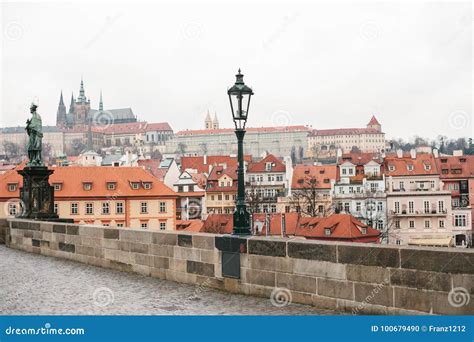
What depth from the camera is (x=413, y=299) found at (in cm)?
670

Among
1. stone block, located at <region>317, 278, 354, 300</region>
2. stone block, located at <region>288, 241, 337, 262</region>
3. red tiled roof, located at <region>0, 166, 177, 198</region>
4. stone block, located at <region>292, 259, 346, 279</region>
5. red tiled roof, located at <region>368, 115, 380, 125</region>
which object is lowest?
stone block, located at <region>317, 278, 354, 300</region>

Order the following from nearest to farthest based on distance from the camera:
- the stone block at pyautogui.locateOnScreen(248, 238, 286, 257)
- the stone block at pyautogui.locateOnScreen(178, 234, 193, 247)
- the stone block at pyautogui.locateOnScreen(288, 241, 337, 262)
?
the stone block at pyautogui.locateOnScreen(288, 241, 337, 262), the stone block at pyautogui.locateOnScreen(248, 238, 286, 257), the stone block at pyautogui.locateOnScreen(178, 234, 193, 247)

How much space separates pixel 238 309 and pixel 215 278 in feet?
4.95

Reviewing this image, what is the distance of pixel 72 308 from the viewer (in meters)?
8.12

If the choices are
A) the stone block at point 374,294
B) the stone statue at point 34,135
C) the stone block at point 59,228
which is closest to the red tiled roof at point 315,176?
the stone statue at point 34,135

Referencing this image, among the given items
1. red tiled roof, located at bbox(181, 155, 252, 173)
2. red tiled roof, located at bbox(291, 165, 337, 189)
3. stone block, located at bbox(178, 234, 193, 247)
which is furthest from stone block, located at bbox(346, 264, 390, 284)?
red tiled roof, located at bbox(181, 155, 252, 173)

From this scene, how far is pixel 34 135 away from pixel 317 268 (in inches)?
459

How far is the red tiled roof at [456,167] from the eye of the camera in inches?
2692

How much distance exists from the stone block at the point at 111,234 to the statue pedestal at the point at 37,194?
573 centimetres

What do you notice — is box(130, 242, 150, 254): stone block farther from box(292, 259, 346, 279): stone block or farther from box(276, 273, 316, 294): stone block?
box(292, 259, 346, 279): stone block

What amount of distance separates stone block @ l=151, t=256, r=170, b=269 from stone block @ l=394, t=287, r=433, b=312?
14.7 feet

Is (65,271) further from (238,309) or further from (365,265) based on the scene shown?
(365,265)

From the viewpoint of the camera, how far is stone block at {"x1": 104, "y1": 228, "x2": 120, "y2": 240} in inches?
472

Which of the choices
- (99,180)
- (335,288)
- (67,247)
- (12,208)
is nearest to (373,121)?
(99,180)
